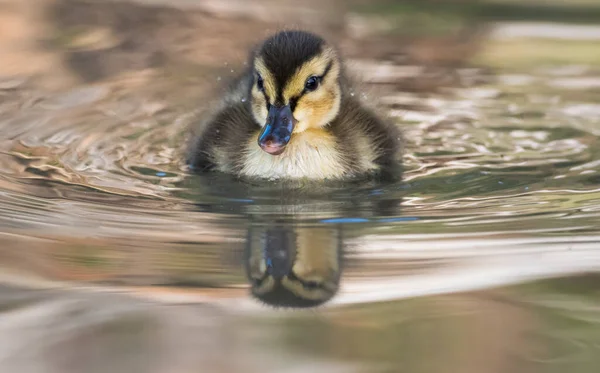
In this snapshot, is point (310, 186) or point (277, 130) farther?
point (310, 186)

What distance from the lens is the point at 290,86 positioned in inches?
118

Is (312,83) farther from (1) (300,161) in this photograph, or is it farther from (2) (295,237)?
(2) (295,237)

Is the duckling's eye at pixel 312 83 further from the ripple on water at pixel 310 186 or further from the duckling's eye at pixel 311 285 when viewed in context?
the duckling's eye at pixel 311 285

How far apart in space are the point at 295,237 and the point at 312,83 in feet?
2.38

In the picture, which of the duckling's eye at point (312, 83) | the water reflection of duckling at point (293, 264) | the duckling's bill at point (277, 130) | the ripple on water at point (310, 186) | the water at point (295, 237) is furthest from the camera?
the duckling's eye at point (312, 83)

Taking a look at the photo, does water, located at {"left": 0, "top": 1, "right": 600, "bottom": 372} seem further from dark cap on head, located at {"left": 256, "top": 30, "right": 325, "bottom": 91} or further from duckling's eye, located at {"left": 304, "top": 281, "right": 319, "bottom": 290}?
dark cap on head, located at {"left": 256, "top": 30, "right": 325, "bottom": 91}

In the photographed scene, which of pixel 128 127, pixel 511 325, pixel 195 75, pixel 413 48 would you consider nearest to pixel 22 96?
pixel 128 127

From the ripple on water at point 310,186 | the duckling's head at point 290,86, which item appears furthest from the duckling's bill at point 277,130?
the ripple on water at point 310,186

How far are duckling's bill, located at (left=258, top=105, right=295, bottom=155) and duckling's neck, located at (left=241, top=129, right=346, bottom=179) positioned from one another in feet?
0.44

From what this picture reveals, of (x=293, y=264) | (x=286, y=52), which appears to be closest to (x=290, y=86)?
(x=286, y=52)

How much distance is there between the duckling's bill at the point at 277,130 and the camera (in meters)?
2.95

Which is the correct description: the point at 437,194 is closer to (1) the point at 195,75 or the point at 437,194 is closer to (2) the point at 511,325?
(2) the point at 511,325

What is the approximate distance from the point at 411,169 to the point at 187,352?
1.63 meters

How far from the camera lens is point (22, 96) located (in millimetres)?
4098
